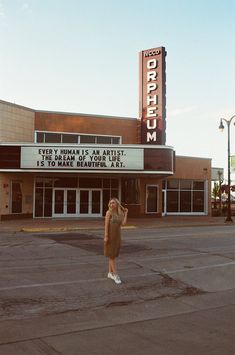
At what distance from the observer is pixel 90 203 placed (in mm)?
32688

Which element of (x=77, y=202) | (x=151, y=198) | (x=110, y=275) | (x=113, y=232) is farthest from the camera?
(x=151, y=198)

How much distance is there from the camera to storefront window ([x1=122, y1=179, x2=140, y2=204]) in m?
33.6

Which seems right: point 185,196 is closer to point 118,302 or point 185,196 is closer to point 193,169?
point 193,169

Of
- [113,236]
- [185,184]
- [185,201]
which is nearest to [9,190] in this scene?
[185,184]

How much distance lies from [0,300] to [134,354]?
3566 mm

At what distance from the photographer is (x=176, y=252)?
15133mm

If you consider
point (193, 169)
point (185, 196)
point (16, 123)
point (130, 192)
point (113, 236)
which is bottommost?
point (113, 236)

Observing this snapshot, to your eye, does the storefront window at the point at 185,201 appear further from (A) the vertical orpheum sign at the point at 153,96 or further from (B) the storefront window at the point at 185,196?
(A) the vertical orpheum sign at the point at 153,96

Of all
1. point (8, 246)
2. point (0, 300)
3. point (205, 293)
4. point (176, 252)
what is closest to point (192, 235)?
point (176, 252)

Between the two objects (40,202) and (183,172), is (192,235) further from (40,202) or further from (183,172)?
(183,172)

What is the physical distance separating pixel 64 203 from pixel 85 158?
4729 mm

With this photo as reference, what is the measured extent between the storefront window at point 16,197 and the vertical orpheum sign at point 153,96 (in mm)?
9187

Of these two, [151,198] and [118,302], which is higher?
[151,198]

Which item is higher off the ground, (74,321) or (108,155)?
(108,155)
